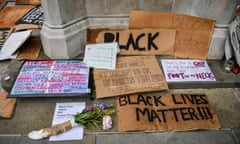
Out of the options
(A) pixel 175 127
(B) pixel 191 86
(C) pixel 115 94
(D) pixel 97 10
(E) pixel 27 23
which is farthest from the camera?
(E) pixel 27 23

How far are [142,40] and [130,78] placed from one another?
0.36 m

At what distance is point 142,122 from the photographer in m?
1.33

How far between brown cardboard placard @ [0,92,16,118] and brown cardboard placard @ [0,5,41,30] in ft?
2.79

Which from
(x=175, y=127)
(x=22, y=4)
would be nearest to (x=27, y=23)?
(x=22, y=4)

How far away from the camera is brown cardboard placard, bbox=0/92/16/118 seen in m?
1.38

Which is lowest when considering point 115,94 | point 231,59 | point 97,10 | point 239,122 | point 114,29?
point 239,122

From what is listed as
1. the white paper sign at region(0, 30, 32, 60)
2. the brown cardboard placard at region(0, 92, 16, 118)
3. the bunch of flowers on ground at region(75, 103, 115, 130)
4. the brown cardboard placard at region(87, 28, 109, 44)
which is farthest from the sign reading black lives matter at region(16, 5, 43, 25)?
the bunch of flowers on ground at region(75, 103, 115, 130)

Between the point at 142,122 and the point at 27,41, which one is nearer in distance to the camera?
the point at 142,122

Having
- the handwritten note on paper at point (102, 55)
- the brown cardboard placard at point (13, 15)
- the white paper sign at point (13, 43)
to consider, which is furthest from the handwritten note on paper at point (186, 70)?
the brown cardboard placard at point (13, 15)

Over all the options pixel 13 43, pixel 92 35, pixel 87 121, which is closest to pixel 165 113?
pixel 87 121

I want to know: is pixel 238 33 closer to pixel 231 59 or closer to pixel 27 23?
pixel 231 59

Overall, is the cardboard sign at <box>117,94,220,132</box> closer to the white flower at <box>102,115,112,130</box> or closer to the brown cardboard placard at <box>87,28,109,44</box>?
the white flower at <box>102,115,112,130</box>

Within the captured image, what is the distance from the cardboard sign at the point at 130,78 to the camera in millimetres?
1492

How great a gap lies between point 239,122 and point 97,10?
4.04 feet
